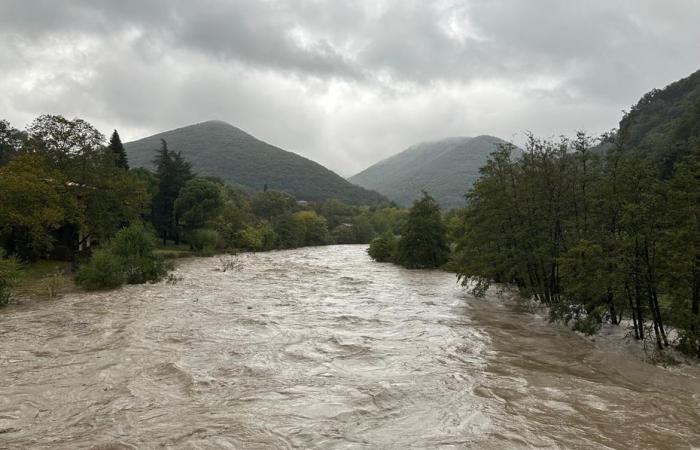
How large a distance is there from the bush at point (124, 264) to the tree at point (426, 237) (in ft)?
89.3

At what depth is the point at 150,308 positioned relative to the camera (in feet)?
66.9

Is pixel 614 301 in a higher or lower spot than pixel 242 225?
lower

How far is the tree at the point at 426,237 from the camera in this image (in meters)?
49.2

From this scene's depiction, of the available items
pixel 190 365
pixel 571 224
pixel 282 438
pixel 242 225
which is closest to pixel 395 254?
pixel 242 225

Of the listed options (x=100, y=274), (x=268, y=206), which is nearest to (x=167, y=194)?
(x=268, y=206)

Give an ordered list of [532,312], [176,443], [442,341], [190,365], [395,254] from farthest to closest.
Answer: [395,254]
[532,312]
[442,341]
[190,365]
[176,443]

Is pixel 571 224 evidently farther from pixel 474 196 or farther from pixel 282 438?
pixel 282 438

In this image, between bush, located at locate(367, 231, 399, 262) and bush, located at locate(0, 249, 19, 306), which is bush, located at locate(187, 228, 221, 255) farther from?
bush, located at locate(0, 249, 19, 306)

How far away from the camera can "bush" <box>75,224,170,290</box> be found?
85.5 feet

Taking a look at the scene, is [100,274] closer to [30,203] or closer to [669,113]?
[30,203]

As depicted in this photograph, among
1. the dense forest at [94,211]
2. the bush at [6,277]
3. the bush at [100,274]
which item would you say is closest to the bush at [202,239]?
the dense forest at [94,211]

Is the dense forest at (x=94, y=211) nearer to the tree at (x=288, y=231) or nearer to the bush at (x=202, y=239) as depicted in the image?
the bush at (x=202, y=239)

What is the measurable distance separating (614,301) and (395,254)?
4092 centimetres

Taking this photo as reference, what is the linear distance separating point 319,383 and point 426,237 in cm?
3970
